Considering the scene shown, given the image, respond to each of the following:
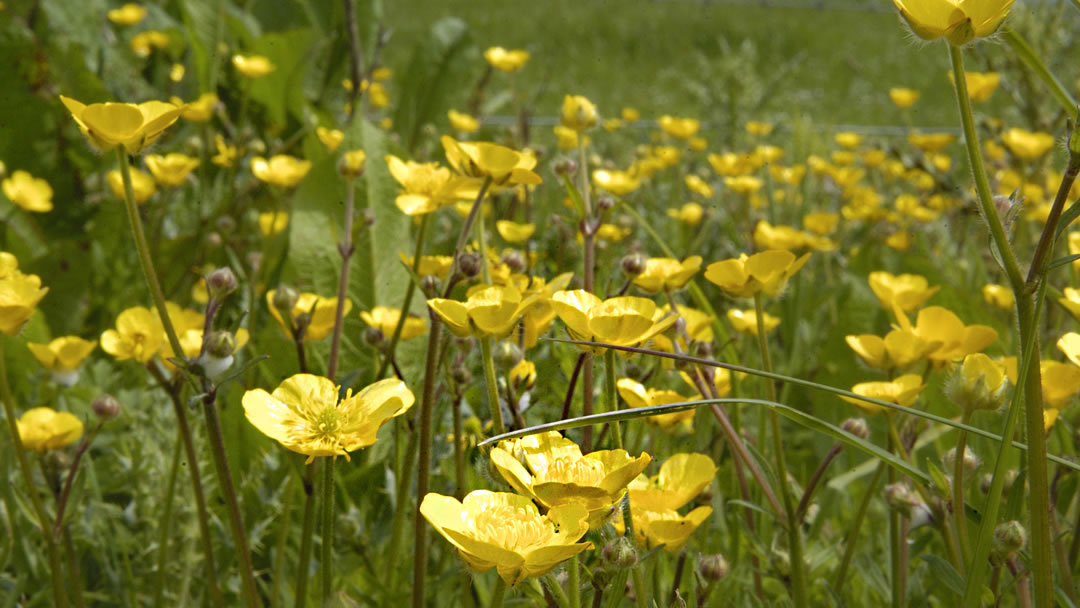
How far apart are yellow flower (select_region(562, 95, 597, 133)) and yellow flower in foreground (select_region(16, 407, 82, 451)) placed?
504 millimetres

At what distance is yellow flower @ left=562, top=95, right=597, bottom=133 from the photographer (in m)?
0.90

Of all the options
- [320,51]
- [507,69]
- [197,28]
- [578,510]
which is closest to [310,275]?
[507,69]

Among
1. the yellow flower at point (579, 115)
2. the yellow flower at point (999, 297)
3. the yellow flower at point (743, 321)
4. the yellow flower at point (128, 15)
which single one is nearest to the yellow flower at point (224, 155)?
the yellow flower at point (128, 15)

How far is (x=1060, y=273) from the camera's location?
5.10 feet

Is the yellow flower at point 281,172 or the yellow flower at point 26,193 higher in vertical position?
the yellow flower at point 281,172

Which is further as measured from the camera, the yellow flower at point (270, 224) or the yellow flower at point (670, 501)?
the yellow flower at point (270, 224)

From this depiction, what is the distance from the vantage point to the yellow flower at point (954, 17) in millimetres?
462

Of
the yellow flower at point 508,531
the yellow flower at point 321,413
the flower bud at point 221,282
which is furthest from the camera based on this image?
the flower bud at point 221,282

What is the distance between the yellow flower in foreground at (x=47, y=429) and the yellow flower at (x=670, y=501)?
49 cm

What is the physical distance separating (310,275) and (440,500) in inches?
31.3

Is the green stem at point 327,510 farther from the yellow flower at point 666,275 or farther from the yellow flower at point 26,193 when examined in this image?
the yellow flower at point 26,193

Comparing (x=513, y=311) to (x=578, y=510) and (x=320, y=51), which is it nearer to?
(x=578, y=510)

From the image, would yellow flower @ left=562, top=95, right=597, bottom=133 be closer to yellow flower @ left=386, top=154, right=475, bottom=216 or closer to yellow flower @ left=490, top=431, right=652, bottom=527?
yellow flower @ left=386, top=154, right=475, bottom=216

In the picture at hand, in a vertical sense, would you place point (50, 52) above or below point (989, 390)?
above
